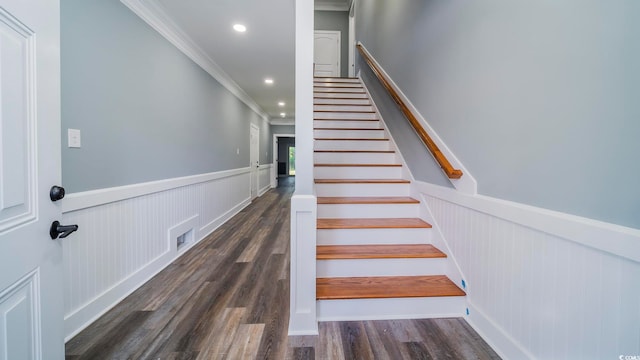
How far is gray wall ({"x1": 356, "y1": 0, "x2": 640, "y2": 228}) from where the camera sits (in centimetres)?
83

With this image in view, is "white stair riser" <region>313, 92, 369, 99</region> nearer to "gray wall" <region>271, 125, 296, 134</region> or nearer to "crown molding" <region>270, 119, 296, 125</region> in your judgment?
"crown molding" <region>270, 119, 296, 125</region>

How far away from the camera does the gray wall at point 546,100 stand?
83 centimetres

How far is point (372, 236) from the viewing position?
77.2 inches

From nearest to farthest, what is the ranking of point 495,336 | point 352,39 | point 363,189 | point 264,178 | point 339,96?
point 495,336, point 363,189, point 339,96, point 352,39, point 264,178

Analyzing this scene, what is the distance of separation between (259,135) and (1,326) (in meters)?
6.65

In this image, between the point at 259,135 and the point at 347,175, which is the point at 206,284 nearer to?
the point at 347,175

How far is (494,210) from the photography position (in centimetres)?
134

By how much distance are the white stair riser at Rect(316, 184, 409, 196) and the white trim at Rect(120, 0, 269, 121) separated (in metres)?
2.13

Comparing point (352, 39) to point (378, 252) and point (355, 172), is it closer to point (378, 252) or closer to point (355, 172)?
point (355, 172)

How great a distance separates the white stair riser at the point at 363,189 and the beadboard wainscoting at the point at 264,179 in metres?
4.97

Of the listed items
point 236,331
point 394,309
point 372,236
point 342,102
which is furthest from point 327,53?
point 236,331

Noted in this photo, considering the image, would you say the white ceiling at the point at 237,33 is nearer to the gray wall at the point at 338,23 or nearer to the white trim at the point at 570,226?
the white trim at the point at 570,226

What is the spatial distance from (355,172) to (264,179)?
5743 millimetres

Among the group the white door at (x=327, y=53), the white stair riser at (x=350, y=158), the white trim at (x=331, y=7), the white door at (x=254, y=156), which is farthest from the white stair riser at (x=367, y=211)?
the white trim at (x=331, y=7)
